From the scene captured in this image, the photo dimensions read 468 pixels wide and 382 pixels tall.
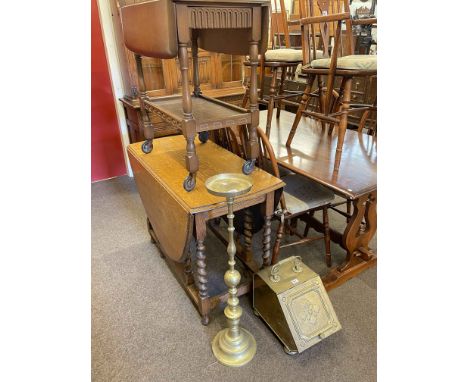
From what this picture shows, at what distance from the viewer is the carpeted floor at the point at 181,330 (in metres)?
1.44

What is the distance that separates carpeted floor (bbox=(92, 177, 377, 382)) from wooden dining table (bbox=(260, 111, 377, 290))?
0.10m

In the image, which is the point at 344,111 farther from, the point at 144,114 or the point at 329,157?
the point at 144,114

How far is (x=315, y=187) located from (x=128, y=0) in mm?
2053

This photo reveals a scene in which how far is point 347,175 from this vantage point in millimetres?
1735

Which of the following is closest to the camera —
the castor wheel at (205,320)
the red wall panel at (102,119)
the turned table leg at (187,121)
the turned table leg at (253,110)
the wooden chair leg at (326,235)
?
the turned table leg at (187,121)

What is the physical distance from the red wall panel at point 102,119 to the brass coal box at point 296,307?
233cm

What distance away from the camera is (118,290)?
195 cm

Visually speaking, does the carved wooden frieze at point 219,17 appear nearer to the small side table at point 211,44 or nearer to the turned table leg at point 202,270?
the small side table at point 211,44

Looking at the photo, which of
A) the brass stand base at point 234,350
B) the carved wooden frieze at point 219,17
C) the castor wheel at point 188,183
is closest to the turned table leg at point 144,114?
the castor wheel at point 188,183

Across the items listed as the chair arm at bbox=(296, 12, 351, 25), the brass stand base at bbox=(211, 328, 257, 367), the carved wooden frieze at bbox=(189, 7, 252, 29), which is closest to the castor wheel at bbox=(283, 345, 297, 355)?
the brass stand base at bbox=(211, 328, 257, 367)

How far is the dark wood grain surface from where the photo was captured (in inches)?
65.0

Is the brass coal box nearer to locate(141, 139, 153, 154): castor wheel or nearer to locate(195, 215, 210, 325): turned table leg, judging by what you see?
locate(195, 215, 210, 325): turned table leg

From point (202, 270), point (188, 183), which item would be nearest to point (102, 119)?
point (188, 183)

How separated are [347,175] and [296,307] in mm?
734
